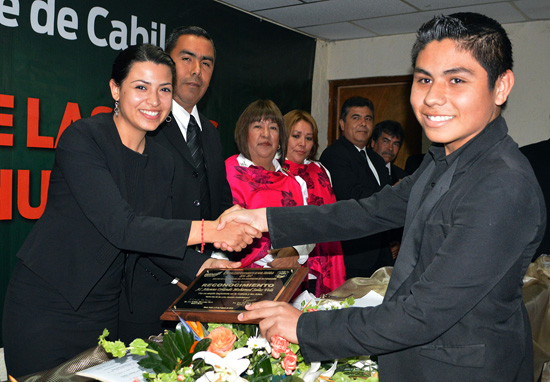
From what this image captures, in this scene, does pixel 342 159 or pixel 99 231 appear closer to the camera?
pixel 99 231

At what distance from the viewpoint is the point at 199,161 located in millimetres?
2221

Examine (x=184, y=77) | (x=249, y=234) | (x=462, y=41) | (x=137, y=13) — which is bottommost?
(x=249, y=234)

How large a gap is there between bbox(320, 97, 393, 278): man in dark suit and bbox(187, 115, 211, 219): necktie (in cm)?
137

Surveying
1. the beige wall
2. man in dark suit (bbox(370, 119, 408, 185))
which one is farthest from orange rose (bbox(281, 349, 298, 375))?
the beige wall

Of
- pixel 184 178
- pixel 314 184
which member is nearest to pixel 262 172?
pixel 314 184

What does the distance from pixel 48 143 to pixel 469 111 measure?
282 cm

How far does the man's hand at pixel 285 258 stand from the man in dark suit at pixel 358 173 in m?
0.98

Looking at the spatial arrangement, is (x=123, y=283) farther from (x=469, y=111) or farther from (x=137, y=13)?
(x=137, y=13)

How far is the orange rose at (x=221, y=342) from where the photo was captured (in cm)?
101

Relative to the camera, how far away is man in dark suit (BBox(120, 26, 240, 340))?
1.74 meters

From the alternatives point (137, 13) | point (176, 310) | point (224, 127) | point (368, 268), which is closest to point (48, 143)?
point (137, 13)

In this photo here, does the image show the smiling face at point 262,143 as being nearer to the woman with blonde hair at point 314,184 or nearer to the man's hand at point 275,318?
the woman with blonde hair at point 314,184

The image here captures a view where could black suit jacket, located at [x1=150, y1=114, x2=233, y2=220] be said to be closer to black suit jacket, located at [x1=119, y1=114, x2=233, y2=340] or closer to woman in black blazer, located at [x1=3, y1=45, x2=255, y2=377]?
black suit jacket, located at [x1=119, y1=114, x2=233, y2=340]

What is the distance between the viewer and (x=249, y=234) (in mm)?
1705
